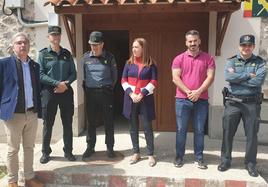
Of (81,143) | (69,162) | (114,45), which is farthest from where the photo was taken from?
(114,45)

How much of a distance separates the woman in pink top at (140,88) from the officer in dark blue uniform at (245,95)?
980 millimetres

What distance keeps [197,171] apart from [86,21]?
3.65 meters

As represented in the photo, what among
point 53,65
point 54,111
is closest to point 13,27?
point 53,65

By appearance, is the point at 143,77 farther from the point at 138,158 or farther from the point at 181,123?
the point at 138,158

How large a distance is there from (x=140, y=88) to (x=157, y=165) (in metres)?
1.07

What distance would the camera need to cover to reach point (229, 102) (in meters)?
4.79

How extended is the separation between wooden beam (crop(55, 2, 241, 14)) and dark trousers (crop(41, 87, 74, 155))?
129 cm

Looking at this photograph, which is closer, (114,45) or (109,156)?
(109,156)

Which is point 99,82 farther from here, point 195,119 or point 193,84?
point 195,119

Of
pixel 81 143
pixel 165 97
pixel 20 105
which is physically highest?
pixel 20 105

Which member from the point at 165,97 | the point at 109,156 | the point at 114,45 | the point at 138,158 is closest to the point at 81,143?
the point at 109,156

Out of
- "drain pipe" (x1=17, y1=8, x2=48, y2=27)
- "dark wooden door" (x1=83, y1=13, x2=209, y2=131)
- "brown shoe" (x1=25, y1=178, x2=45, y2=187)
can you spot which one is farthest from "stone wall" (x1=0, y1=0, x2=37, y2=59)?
"brown shoe" (x1=25, y1=178, x2=45, y2=187)

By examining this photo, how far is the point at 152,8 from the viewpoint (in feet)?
18.0

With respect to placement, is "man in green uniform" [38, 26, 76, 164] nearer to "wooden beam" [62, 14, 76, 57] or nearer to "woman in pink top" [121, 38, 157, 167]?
"woman in pink top" [121, 38, 157, 167]
